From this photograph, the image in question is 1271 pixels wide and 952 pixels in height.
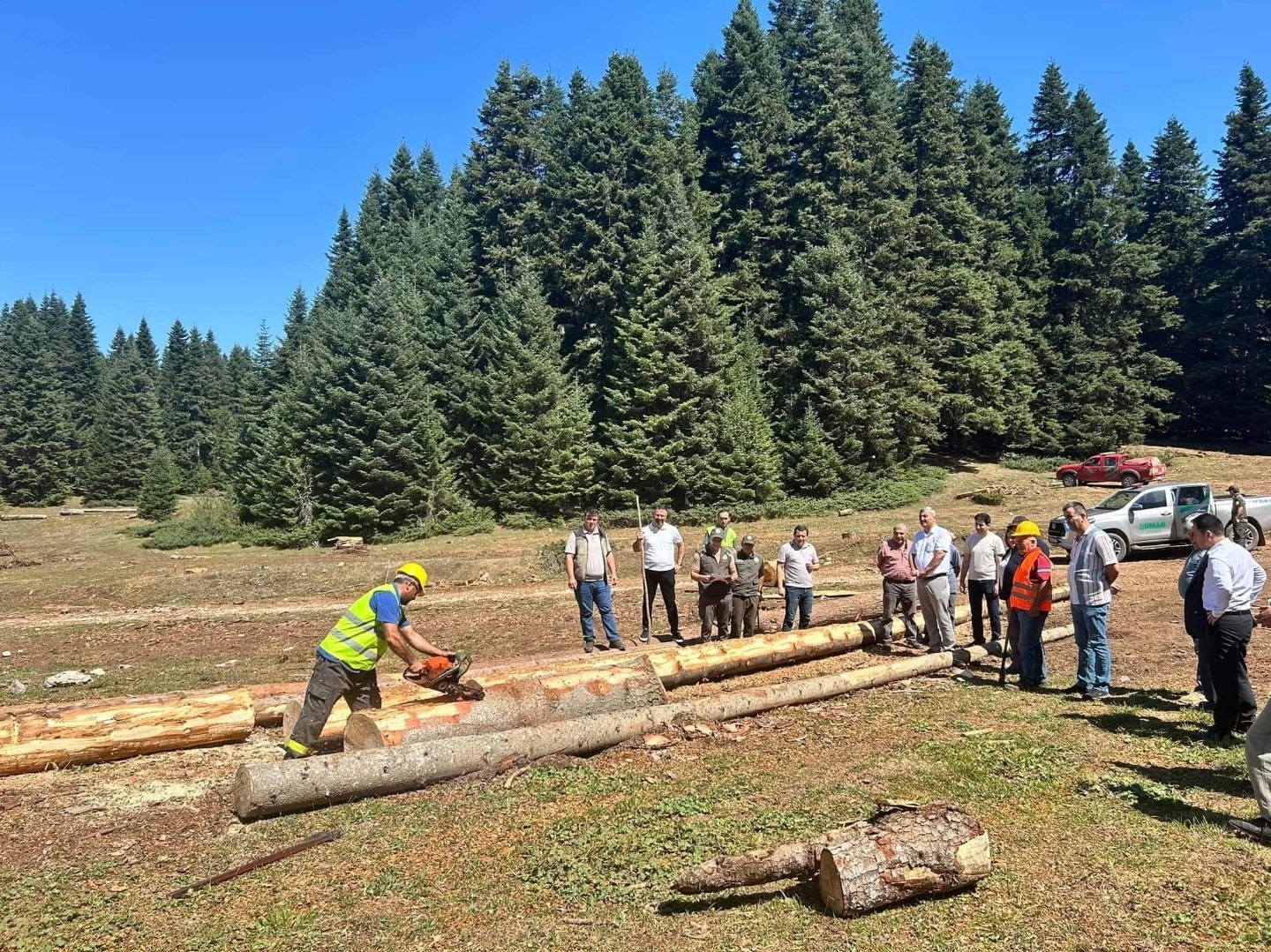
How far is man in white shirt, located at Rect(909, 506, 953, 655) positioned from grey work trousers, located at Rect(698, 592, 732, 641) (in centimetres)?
287

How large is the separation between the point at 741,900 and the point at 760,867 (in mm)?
330

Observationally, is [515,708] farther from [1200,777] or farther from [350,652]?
[1200,777]

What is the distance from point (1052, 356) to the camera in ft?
149

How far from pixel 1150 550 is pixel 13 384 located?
81.3 m

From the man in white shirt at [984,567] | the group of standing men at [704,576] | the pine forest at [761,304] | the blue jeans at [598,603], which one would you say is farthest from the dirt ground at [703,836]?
the pine forest at [761,304]

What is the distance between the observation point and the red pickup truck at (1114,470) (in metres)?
34.4

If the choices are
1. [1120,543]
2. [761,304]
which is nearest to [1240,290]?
[761,304]

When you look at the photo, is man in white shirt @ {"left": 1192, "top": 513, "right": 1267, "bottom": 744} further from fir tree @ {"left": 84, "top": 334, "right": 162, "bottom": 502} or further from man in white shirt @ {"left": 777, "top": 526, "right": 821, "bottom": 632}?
fir tree @ {"left": 84, "top": 334, "right": 162, "bottom": 502}

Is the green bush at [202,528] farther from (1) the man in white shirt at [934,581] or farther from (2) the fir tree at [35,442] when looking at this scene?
(1) the man in white shirt at [934,581]

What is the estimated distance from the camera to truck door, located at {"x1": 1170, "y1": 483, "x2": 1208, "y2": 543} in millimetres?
19562

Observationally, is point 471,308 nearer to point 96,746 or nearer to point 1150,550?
point 1150,550

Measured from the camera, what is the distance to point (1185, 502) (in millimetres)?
19656

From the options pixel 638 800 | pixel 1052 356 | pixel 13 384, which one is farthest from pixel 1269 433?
pixel 13 384

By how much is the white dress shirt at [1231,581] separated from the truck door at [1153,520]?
47.0 ft
